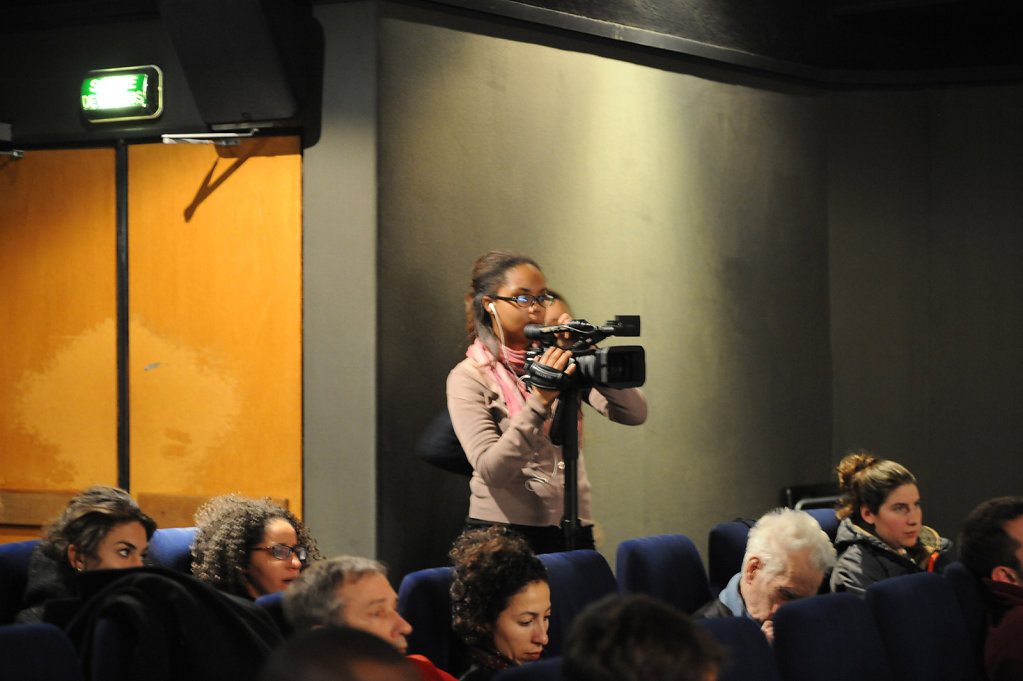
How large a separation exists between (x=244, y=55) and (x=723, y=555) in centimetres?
228

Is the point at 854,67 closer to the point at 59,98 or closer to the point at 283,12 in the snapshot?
the point at 283,12

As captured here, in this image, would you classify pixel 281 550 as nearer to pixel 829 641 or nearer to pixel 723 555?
pixel 829 641

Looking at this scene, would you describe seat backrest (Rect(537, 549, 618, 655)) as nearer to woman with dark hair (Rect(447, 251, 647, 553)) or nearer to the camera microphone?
woman with dark hair (Rect(447, 251, 647, 553))

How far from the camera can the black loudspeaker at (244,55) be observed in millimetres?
3889

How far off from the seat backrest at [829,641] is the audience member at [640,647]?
1.10 meters

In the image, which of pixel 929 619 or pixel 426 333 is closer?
pixel 929 619

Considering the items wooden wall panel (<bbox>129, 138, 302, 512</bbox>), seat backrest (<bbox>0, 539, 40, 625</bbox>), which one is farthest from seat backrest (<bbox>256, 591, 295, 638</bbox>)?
wooden wall panel (<bbox>129, 138, 302, 512</bbox>)

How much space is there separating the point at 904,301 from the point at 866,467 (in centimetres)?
261

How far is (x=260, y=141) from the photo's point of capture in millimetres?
4145

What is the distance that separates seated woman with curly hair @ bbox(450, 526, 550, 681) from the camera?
271 cm

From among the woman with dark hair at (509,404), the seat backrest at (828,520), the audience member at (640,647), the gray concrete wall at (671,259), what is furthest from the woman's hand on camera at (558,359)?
the audience member at (640,647)

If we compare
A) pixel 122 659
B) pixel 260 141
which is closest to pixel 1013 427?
pixel 260 141

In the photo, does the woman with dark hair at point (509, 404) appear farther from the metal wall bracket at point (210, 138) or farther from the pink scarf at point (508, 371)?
the metal wall bracket at point (210, 138)

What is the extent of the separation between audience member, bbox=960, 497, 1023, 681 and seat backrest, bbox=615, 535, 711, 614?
76 cm
